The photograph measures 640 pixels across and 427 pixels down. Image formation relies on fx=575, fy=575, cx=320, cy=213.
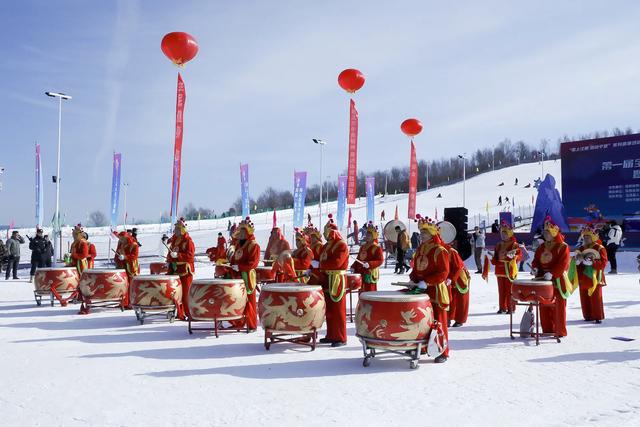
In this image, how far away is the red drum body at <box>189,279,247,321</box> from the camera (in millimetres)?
7445

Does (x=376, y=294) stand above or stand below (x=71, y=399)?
above

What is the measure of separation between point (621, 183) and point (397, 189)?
68179 mm

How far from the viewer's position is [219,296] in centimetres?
746

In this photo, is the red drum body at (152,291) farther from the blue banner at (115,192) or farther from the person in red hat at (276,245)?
the blue banner at (115,192)

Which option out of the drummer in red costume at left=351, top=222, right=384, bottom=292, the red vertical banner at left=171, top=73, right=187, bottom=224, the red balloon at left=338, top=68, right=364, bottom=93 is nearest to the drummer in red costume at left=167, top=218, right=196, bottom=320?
the drummer in red costume at left=351, top=222, right=384, bottom=292

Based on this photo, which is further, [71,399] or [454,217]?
[454,217]

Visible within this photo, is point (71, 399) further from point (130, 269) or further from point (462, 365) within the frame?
point (130, 269)

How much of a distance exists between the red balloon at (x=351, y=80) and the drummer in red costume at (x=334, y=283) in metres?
8.35

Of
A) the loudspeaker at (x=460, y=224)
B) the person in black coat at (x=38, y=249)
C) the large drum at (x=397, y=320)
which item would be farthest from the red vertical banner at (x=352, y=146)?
the large drum at (x=397, y=320)

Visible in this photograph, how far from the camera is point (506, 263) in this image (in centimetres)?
938

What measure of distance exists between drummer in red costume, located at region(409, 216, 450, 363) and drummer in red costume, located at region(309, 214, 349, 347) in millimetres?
981

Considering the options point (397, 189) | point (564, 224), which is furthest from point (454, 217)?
point (397, 189)

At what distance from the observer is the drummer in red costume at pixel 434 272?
6043 millimetres

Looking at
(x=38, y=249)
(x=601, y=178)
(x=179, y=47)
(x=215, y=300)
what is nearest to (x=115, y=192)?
(x=38, y=249)
